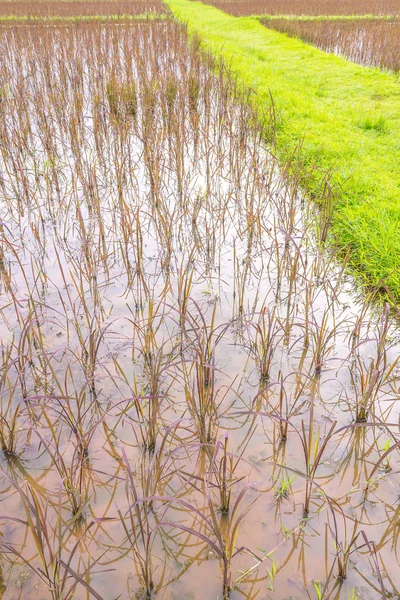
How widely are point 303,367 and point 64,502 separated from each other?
1.13 metres

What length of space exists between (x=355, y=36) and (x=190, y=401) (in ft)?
41.0

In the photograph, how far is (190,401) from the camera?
5.93ft

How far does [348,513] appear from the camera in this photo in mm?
1473

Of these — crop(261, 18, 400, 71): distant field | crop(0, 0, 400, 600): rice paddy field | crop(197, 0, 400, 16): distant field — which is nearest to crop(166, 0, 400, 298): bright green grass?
crop(0, 0, 400, 600): rice paddy field

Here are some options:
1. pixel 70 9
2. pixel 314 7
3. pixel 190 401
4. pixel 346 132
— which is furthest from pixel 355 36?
pixel 190 401

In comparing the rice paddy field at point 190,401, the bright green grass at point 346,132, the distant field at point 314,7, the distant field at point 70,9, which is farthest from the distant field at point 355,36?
the rice paddy field at point 190,401

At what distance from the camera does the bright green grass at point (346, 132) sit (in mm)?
3121

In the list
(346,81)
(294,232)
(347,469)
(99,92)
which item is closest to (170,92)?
(99,92)

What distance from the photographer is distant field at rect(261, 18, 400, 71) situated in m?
9.35

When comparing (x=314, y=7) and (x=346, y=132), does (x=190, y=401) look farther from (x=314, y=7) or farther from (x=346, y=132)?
(x=314, y=7)

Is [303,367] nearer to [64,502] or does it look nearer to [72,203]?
[64,502]

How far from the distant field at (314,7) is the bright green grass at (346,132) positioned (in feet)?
26.7

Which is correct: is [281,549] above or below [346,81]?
below

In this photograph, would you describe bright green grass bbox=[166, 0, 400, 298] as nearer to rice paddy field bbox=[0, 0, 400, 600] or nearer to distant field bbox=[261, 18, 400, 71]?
rice paddy field bbox=[0, 0, 400, 600]
